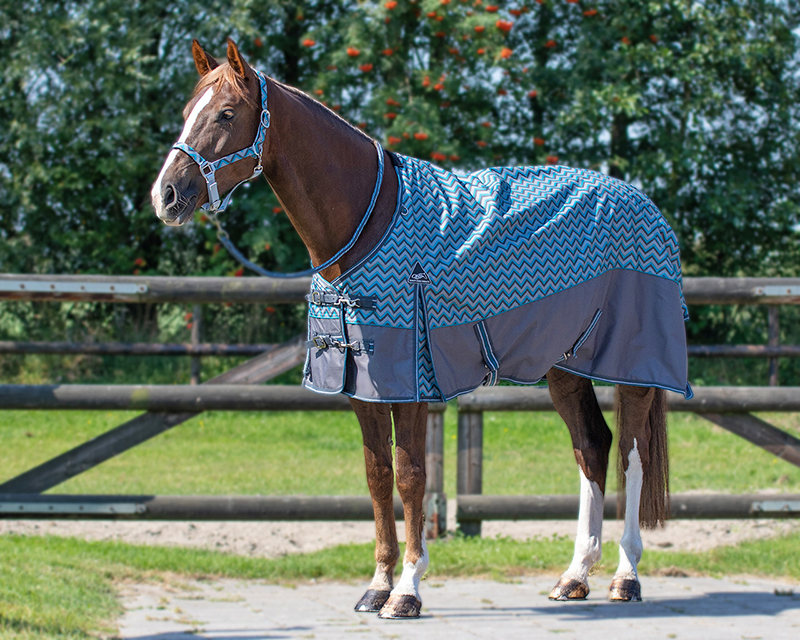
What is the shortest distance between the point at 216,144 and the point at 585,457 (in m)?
1.77

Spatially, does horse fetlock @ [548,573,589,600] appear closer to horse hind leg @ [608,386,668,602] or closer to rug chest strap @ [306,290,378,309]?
horse hind leg @ [608,386,668,602]

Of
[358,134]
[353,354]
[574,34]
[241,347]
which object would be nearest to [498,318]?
[353,354]

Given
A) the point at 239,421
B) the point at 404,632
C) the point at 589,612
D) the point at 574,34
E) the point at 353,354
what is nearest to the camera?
the point at 353,354

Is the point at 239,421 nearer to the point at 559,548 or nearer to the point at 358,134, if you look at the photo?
the point at 559,548

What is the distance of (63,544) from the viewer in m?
4.99

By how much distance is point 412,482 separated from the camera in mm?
2627

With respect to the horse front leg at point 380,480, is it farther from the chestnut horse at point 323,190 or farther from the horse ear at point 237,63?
the horse ear at point 237,63

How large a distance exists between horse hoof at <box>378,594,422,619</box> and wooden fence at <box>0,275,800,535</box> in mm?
2268

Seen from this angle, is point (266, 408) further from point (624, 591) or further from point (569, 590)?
point (624, 591)

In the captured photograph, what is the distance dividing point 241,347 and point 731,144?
7219mm

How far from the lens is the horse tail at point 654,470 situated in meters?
3.17

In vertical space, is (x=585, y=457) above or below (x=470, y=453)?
above

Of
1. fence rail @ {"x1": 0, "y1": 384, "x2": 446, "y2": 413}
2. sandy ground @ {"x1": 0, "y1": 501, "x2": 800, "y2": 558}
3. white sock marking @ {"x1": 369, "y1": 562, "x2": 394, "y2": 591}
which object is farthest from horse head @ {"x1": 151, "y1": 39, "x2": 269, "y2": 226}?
sandy ground @ {"x1": 0, "y1": 501, "x2": 800, "y2": 558}

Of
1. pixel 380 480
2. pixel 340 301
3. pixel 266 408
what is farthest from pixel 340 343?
pixel 266 408
